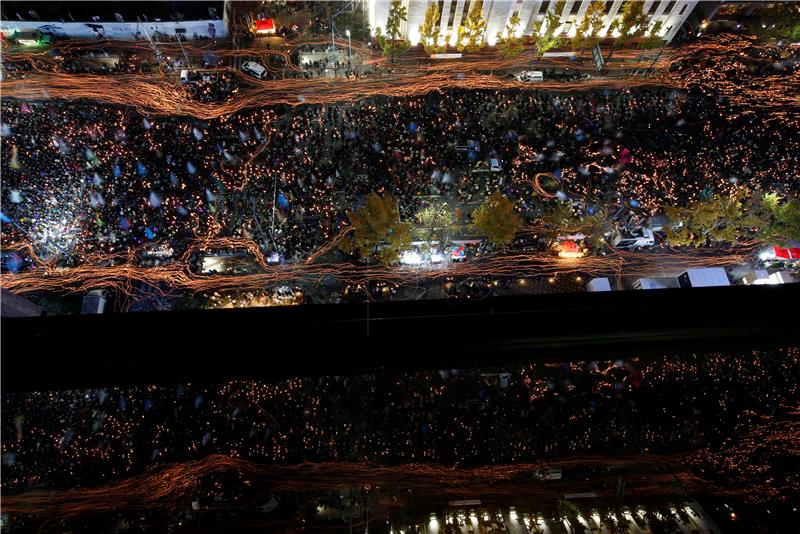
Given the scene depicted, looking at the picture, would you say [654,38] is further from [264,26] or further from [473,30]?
[264,26]

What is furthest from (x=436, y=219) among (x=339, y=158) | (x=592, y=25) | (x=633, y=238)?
(x=592, y=25)

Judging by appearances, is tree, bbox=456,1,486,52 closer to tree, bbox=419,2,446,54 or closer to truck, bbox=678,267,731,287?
tree, bbox=419,2,446,54

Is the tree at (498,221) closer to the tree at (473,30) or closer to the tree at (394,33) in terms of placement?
the tree at (473,30)

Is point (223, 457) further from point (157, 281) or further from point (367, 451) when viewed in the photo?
point (157, 281)

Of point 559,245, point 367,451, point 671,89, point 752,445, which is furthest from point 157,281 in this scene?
point 671,89

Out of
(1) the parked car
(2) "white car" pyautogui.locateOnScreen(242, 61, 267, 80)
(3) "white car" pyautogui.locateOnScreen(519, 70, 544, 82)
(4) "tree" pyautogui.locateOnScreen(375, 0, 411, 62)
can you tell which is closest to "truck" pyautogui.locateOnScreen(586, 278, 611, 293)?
(1) the parked car

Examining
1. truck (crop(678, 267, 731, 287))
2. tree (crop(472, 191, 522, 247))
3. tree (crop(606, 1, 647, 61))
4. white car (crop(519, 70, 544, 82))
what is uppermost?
tree (crop(606, 1, 647, 61))
